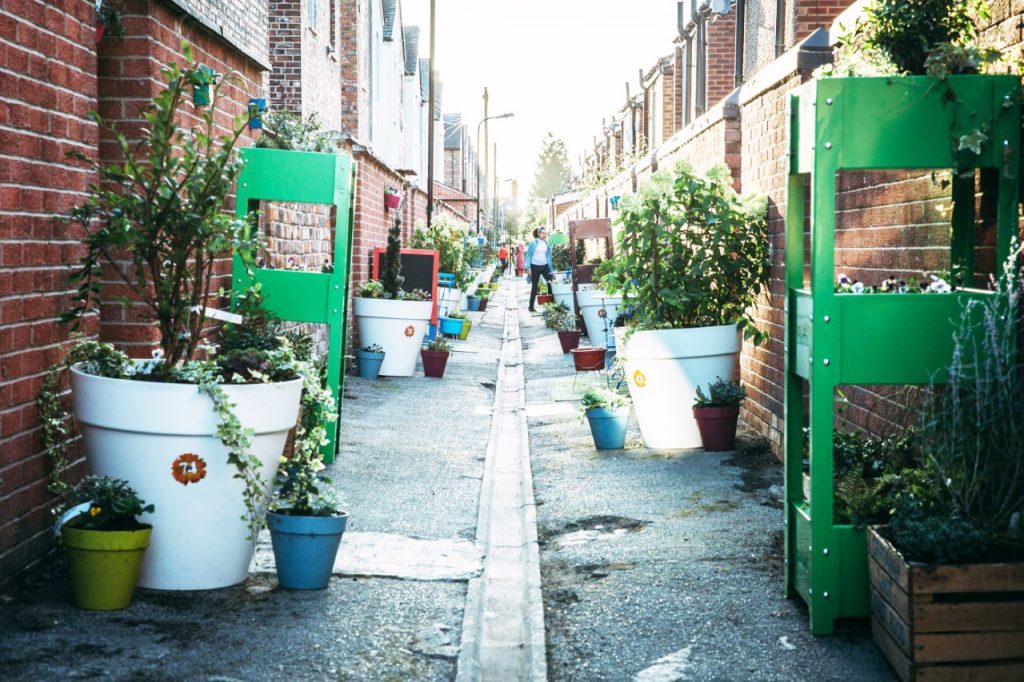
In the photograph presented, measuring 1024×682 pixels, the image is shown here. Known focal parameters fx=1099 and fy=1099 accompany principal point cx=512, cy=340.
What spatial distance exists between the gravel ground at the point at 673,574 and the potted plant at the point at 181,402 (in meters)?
1.39

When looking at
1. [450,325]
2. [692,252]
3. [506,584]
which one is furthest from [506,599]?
[450,325]

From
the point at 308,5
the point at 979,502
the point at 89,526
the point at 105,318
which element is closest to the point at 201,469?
the point at 89,526

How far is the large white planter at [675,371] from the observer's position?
7770 mm

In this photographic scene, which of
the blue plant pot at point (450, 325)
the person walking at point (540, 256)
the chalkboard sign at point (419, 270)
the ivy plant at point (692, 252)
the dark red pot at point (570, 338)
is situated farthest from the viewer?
the person walking at point (540, 256)

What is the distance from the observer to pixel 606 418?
8133 millimetres

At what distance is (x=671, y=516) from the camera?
610 centimetres

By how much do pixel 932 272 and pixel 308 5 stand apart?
571 inches

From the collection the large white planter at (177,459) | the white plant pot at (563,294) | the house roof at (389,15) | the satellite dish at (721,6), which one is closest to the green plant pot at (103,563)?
the large white planter at (177,459)

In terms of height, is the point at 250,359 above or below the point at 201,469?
above

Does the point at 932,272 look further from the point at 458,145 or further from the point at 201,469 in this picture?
the point at 458,145

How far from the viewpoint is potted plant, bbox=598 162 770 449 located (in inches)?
308

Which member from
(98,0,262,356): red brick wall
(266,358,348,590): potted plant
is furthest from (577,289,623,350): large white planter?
(266,358,348,590): potted plant

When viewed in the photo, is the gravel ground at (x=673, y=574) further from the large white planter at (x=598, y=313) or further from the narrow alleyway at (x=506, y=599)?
the large white planter at (x=598, y=313)

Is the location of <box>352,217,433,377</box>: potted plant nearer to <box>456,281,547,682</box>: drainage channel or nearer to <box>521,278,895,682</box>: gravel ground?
<box>456,281,547,682</box>: drainage channel
